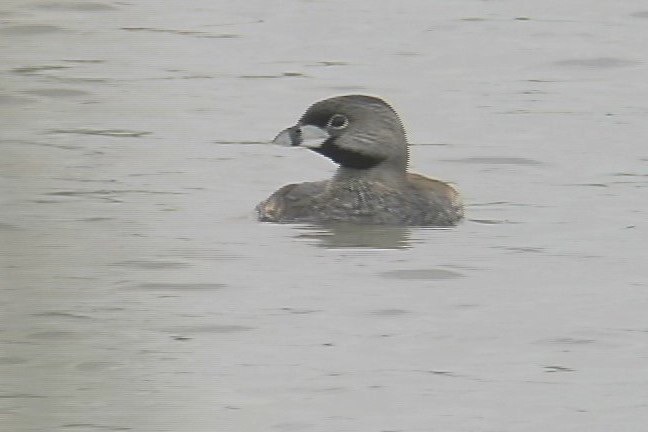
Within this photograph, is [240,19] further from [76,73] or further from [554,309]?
[554,309]

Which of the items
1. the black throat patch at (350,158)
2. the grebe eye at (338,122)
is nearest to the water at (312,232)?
the black throat patch at (350,158)

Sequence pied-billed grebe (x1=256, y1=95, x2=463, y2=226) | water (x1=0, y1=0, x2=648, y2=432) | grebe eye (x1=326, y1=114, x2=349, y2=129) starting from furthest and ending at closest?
grebe eye (x1=326, y1=114, x2=349, y2=129), pied-billed grebe (x1=256, y1=95, x2=463, y2=226), water (x1=0, y1=0, x2=648, y2=432)

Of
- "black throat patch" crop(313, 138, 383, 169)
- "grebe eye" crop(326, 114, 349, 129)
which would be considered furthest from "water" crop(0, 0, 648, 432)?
"grebe eye" crop(326, 114, 349, 129)

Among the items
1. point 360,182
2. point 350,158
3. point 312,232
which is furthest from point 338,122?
point 312,232

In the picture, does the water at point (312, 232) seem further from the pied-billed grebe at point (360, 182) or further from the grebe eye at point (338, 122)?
the grebe eye at point (338, 122)

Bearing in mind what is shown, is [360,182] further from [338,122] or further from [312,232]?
[312,232]

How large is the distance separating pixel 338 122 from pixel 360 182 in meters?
0.37

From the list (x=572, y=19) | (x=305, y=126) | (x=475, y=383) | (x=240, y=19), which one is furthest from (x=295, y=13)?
(x=475, y=383)

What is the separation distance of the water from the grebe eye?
61cm

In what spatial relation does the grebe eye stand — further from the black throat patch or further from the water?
the water

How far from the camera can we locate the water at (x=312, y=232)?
653cm

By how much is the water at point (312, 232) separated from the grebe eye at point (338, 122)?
1.99ft

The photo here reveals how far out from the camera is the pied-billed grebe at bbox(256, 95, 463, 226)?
38.7 ft

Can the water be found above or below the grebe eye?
below
